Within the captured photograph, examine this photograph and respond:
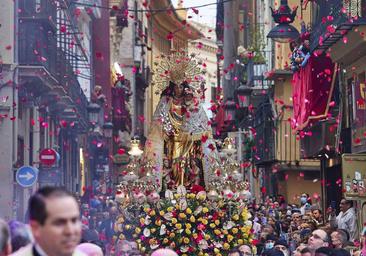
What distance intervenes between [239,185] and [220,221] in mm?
916

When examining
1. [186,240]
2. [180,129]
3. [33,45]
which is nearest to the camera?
[186,240]

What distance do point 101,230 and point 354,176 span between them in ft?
22.5

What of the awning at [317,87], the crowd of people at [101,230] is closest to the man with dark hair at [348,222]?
the crowd of people at [101,230]

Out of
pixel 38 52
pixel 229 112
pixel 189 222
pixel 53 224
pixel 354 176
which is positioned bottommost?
pixel 189 222

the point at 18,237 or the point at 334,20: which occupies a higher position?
the point at 334,20

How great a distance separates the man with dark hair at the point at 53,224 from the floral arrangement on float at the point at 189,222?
425 inches

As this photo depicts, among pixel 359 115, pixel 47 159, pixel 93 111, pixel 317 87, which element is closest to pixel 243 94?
pixel 93 111

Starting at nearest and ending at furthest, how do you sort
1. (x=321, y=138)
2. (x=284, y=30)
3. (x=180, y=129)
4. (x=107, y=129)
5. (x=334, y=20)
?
(x=180, y=129), (x=284, y=30), (x=334, y=20), (x=321, y=138), (x=107, y=129)

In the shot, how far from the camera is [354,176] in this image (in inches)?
829

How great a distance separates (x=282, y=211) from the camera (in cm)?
2883

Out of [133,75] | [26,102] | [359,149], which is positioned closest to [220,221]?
[359,149]

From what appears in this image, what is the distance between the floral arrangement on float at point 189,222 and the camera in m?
17.0

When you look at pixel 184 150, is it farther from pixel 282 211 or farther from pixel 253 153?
pixel 253 153

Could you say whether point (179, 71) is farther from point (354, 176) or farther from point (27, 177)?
point (27, 177)
